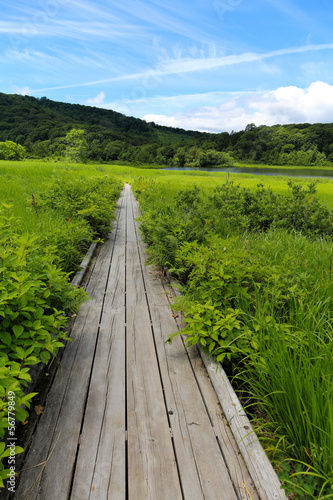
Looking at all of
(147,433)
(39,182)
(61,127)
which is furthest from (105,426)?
(61,127)

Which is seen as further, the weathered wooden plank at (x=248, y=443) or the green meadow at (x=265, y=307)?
the green meadow at (x=265, y=307)

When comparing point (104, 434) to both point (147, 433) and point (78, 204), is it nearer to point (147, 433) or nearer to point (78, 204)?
point (147, 433)

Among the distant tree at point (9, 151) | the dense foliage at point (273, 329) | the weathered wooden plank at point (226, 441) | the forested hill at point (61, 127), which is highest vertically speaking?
the forested hill at point (61, 127)

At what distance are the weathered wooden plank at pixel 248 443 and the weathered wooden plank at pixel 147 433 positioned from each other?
0.44 metres

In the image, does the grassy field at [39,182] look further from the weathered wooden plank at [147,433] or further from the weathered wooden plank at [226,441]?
the weathered wooden plank at [226,441]

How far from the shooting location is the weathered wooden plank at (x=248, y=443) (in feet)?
4.55

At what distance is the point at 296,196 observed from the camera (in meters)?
6.32

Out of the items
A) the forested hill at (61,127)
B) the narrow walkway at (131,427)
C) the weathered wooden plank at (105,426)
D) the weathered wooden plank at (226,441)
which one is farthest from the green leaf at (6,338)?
the forested hill at (61,127)

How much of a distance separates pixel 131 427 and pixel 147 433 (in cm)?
12

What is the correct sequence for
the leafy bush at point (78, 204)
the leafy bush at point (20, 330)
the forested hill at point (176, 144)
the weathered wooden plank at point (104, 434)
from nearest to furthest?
the leafy bush at point (20, 330) → the weathered wooden plank at point (104, 434) → the leafy bush at point (78, 204) → the forested hill at point (176, 144)

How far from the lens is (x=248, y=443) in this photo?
162cm

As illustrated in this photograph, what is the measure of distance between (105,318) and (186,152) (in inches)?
3026

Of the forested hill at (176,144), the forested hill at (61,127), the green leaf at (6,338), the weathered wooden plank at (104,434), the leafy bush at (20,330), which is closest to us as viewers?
the leafy bush at (20,330)

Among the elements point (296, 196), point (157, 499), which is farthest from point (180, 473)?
point (296, 196)
